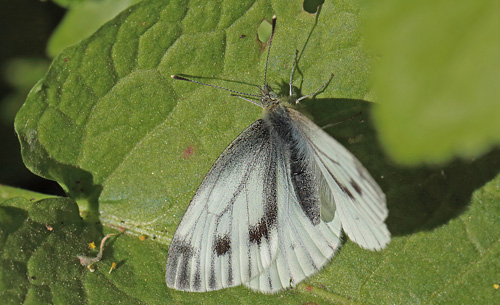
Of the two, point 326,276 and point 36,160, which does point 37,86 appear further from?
point 326,276

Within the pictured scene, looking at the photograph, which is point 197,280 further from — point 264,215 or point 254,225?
point 264,215

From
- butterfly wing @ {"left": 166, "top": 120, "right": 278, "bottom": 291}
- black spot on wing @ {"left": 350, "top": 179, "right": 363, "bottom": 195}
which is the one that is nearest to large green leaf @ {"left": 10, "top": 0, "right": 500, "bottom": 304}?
butterfly wing @ {"left": 166, "top": 120, "right": 278, "bottom": 291}

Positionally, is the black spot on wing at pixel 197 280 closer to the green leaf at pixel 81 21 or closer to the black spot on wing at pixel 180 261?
the black spot on wing at pixel 180 261

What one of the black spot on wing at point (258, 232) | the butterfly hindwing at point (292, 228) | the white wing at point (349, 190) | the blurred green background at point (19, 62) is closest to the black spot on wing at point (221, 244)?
the black spot on wing at point (258, 232)

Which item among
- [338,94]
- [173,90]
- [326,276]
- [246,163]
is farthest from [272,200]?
[173,90]

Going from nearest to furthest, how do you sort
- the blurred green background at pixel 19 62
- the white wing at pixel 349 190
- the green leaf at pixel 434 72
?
the green leaf at pixel 434 72
the white wing at pixel 349 190
the blurred green background at pixel 19 62

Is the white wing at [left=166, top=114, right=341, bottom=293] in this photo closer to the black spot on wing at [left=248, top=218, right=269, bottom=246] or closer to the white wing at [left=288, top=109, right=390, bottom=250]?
the black spot on wing at [left=248, top=218, right=269, bottom=246]
